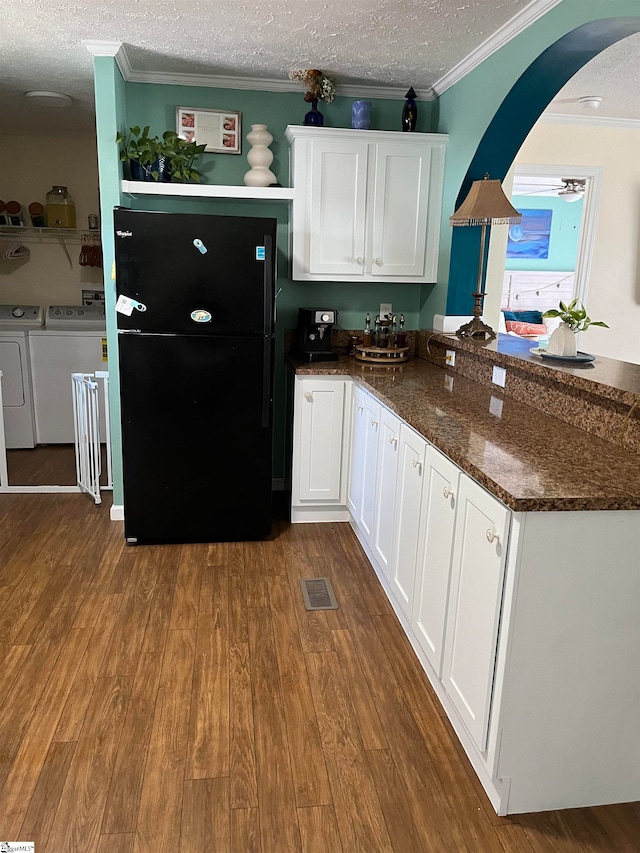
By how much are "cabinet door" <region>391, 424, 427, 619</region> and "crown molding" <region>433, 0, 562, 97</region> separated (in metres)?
1.67

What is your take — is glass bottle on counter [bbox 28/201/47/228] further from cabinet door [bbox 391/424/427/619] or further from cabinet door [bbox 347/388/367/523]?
cabinet door [bbox 391/424/427/619]

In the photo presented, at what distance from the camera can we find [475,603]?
71.1 inches

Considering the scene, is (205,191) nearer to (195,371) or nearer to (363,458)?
(195,371)

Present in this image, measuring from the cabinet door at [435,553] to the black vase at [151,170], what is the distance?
2231mm

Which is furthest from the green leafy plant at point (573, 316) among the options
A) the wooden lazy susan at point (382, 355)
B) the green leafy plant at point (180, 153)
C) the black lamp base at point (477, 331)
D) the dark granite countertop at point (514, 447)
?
the green leafy plant at point (180, 153)

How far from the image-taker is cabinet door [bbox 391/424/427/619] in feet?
7.75

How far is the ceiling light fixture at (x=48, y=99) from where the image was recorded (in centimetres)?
398

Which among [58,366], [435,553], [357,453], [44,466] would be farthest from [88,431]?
[435,553]

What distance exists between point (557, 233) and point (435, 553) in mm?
6910

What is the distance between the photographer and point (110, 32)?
2988 mm

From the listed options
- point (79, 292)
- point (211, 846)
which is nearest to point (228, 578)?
point (211, 846)

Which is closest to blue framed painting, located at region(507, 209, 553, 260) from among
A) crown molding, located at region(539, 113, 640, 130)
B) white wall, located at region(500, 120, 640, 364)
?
white wall, located at region(500, 120, 640, 364)

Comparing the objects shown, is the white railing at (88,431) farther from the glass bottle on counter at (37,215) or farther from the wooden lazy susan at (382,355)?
the glass bottle on counter at (37,215)

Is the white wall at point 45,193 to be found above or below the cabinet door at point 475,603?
above
